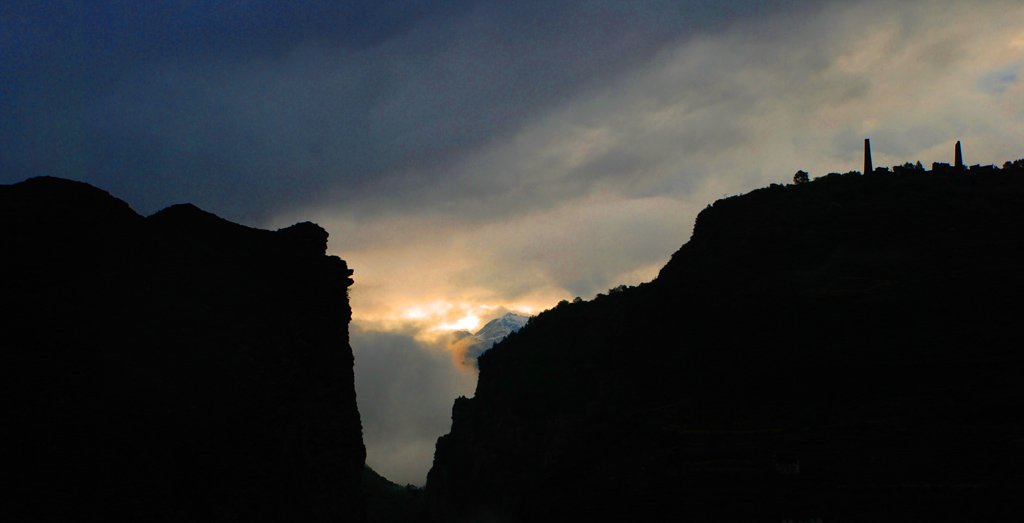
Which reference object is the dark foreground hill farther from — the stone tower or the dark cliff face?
the dark cliff face

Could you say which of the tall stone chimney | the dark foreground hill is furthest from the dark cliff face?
the tall stone chimney

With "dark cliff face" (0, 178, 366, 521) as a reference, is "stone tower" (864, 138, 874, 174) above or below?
above

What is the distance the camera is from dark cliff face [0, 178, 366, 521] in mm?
30281

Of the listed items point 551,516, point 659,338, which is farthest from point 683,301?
point 551,516

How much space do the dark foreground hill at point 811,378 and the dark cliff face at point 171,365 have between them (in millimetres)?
18285

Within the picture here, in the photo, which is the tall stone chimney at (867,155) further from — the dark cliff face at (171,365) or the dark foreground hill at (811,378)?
the dark cliff face at (171,365)

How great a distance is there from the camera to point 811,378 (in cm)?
5884

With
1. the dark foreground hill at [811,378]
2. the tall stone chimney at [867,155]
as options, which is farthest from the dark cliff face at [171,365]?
the tall stone chimney at [867,155]

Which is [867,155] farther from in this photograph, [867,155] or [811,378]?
[811,378]

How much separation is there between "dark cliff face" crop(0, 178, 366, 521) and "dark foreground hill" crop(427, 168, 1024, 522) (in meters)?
18.3

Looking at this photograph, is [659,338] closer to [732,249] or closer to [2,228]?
[732,249]

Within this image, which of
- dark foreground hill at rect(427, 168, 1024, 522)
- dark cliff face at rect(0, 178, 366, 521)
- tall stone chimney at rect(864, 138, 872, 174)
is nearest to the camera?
dark cliff face at rect(0, 178, 366, 521)

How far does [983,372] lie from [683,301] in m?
28.3

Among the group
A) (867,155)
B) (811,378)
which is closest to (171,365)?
(811,378)
